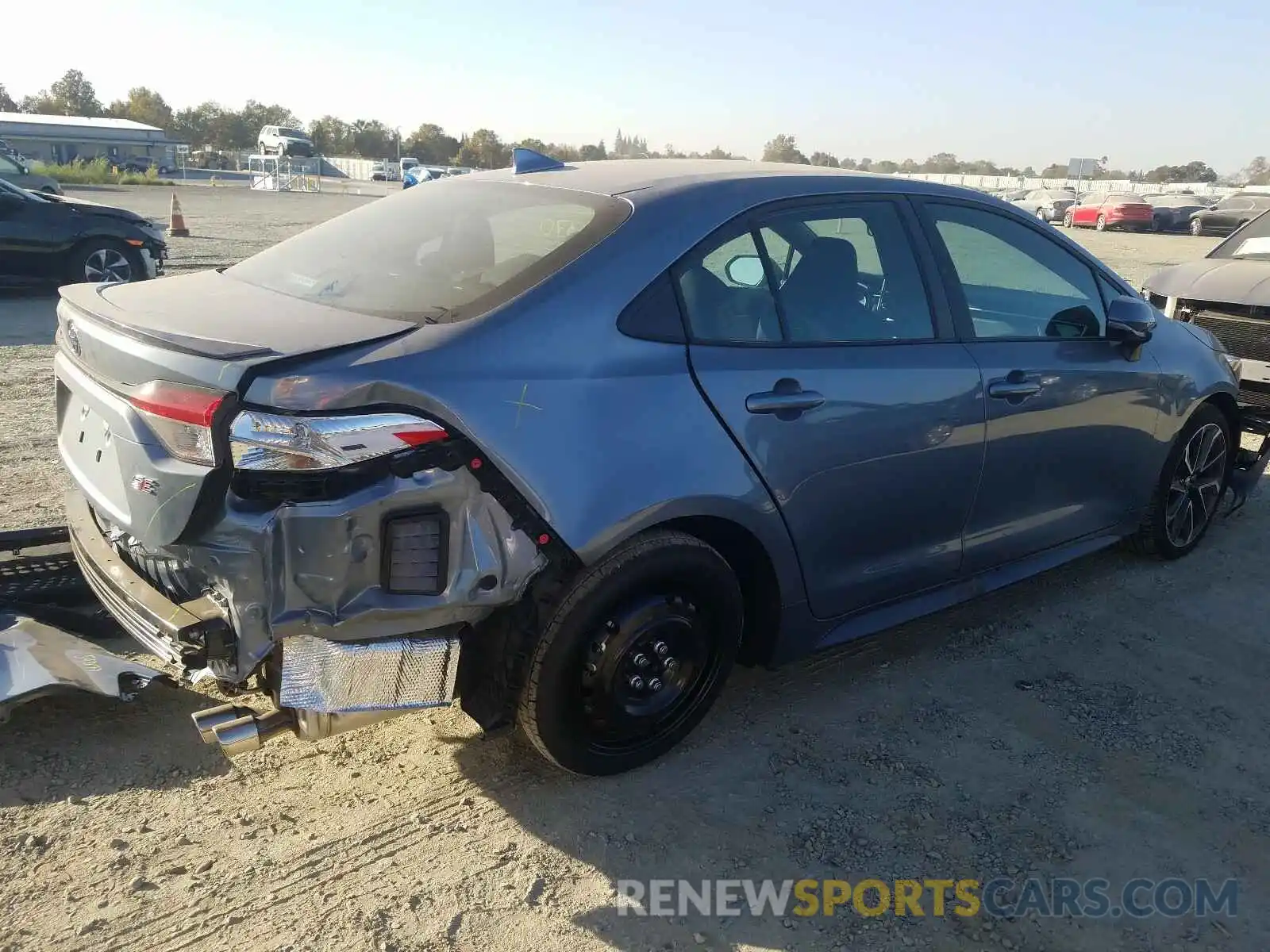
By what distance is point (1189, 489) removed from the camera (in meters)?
4.75

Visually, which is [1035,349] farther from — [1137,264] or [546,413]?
[1137,264]

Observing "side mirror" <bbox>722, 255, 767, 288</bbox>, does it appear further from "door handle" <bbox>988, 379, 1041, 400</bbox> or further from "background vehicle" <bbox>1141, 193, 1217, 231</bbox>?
"background vehicle" <bbox>1141, 193, 1217, 231</bbox>

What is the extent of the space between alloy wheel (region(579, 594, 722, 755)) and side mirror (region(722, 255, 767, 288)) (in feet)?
3.19

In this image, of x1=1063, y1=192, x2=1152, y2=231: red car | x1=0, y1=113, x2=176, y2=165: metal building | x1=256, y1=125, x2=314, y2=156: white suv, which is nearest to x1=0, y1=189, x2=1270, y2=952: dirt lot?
x1=1063, y1=192, x2=1152, y2=231: red car

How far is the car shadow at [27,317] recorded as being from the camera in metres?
9.03

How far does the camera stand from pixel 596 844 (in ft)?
8.80

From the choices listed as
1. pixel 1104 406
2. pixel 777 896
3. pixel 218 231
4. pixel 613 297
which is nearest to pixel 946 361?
pixel 1104 406

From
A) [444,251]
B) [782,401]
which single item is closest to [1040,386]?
[782,401]

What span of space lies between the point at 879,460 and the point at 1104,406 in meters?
1.39

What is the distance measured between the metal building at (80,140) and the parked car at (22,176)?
201 ft

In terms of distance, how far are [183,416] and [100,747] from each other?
1.31 meters

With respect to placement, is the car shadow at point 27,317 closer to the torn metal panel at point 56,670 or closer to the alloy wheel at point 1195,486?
the torn metal panel at point 56,670

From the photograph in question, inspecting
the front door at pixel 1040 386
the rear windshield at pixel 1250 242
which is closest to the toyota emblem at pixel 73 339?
the front door at pixel 1040 386

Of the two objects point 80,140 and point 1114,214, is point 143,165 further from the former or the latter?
point 1114,214
